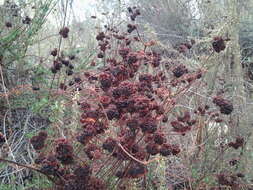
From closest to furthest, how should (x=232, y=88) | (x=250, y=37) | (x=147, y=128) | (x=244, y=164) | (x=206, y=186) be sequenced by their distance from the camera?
(x=147, y=128)
(x=206, y=186)
(x=244, y=164)
(x=232, y=88)
(x=250, y=37)

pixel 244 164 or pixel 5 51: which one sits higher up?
pixel 5 51

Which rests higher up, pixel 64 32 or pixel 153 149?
pixel 64 32

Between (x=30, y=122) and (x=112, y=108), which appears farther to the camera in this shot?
(x=30, y=122)

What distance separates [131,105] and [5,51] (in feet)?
5.20

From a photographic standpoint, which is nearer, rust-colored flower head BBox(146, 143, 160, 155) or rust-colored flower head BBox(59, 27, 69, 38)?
rust-colored flower head BBox(146, 143, 160, 155)

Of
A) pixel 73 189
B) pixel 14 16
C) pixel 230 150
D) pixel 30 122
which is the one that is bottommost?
pixel 230 150

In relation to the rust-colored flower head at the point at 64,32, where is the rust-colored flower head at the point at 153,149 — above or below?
below

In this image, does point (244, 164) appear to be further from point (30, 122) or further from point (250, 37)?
point (250, 37)

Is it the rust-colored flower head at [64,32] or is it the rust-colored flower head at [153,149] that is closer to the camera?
the rust-colored flower head at [153,149]

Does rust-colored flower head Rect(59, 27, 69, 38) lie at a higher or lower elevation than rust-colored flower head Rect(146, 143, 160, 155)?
higher

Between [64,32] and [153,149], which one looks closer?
[153,149]

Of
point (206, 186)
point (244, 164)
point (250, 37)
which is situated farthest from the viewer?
point (250, 37)

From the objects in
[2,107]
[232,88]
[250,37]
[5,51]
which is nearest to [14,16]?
[5,51]

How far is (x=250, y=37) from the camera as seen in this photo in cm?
550
